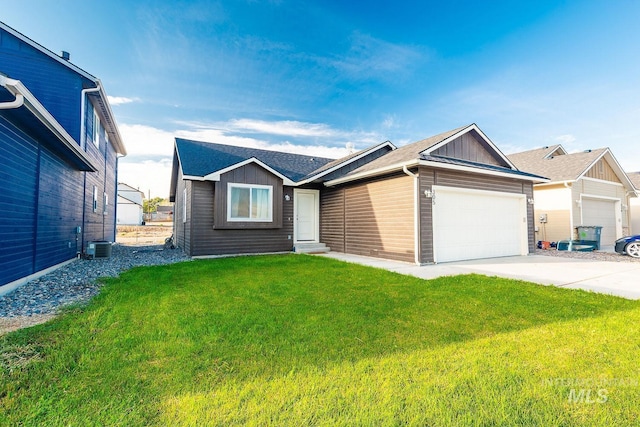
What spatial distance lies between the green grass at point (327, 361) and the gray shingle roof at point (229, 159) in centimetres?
642

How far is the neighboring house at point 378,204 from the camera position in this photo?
25.9ft

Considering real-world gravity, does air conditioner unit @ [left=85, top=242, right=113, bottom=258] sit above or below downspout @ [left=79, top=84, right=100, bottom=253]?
below

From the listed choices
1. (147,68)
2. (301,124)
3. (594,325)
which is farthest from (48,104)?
(594,325)

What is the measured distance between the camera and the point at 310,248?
35.2 ft

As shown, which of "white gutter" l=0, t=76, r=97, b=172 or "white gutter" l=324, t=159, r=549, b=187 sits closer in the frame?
"white gutter" l=0, t=76, r=97, b=172

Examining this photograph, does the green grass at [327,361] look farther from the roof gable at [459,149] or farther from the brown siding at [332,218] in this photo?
the brown siding at [332,218]

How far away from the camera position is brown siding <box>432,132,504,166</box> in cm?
896

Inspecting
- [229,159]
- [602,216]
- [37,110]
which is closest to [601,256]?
[602,216]

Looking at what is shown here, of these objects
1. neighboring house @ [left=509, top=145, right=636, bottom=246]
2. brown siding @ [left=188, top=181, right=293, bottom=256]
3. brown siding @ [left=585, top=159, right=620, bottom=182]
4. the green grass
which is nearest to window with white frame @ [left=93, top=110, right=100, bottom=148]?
brown siding @ [left=188, top=181, right=293, bottom=256]

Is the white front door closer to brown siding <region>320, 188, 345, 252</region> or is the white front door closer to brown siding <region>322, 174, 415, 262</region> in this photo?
brown siding <region>320, 188, 345, 252</region>

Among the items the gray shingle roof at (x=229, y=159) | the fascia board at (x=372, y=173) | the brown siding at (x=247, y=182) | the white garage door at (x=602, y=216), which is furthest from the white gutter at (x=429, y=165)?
the white garage door at (x=602, y=216)

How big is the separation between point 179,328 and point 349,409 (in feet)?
7.03

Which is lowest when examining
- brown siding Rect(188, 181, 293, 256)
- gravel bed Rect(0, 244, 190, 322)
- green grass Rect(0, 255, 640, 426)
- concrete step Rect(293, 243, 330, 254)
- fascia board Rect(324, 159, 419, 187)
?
gravel bed Rect(0, 244, 190, 322)

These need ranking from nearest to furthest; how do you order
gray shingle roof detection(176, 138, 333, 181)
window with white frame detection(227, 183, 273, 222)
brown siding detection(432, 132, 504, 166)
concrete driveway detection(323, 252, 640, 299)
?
concrete driveway detection(323, 252, 640, 299) → brown siding detection(432, 132, 504, 166) → window with white frame detection(227, 183, 273, 222) → gray shingle roof detection(176, 138, 333, 181)
